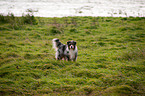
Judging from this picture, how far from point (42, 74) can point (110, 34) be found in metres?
9.17

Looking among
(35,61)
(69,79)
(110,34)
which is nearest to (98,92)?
(69,79)

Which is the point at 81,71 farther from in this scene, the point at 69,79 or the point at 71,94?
the point at 71,94

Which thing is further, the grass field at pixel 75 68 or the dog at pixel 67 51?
the dog at pixel 67 51

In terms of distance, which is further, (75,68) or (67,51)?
(67,51)

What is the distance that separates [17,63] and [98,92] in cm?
441

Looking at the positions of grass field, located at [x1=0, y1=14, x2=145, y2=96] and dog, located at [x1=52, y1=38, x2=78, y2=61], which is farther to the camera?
dog, located at [x1=52, y1=38, x2=78, y2=61]

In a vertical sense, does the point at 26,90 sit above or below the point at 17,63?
below

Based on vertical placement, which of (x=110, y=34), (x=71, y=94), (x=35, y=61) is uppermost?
(x=110, y=34)

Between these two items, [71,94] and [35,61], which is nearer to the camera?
[71,94]

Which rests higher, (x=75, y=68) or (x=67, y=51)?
(x=67, y=51)

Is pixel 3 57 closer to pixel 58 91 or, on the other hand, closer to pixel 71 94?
pixel 58 91

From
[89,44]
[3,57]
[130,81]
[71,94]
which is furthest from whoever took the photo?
[89,44]

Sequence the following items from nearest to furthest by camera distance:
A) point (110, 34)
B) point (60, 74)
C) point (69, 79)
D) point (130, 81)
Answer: point (130, 81)
point (69, 79)
point (60, 74)
point (110, 34)

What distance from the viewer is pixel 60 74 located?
6.21 metres
